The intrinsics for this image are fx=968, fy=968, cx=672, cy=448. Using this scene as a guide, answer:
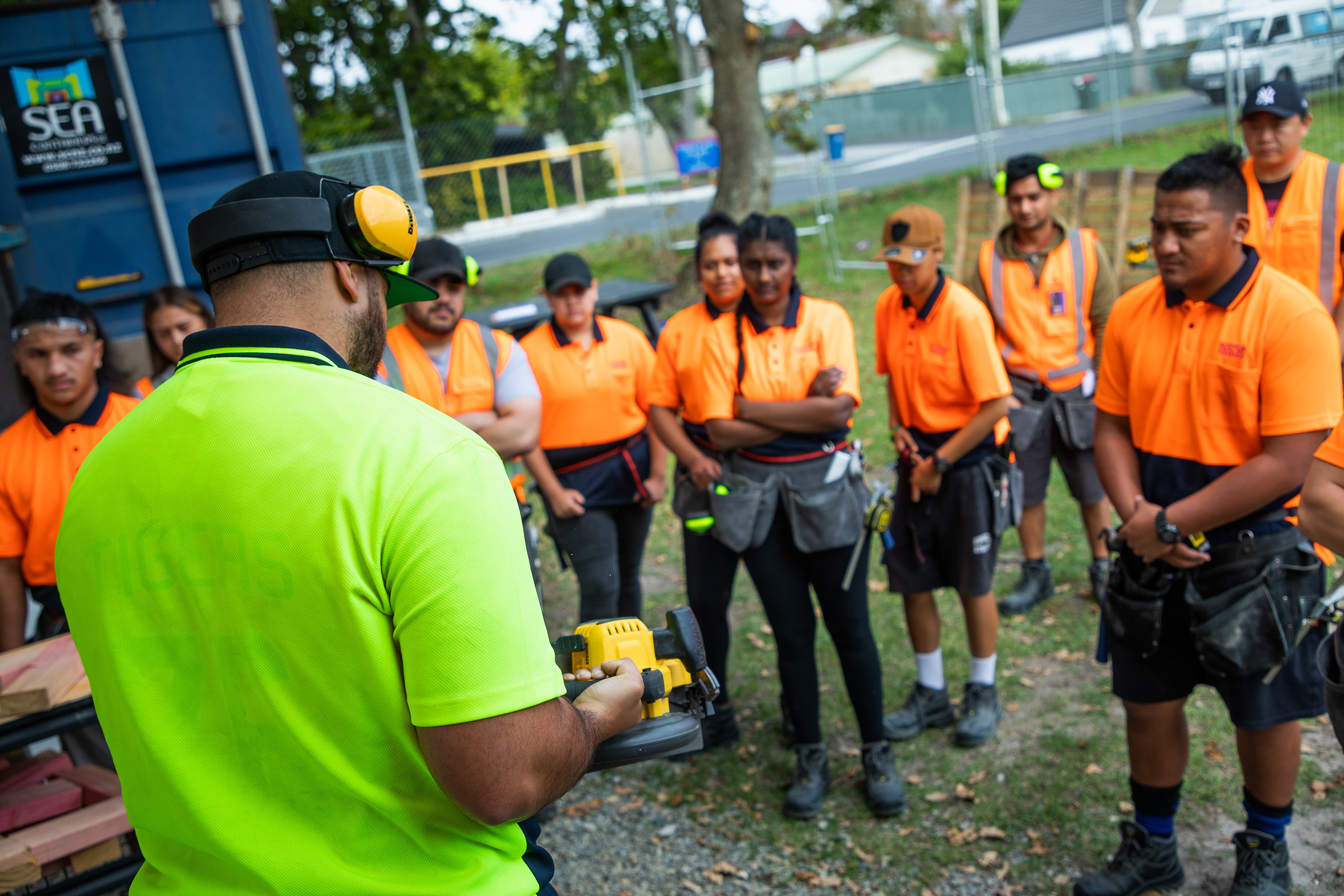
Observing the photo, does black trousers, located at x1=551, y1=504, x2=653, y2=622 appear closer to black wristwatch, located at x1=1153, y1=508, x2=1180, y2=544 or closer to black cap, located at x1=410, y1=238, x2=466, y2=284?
black cap, located at x1=410, y1=238, x2=466, y2=284

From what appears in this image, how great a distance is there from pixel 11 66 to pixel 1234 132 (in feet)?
37.1

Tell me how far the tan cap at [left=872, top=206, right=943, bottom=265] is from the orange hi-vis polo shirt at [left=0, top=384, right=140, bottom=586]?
314 cm

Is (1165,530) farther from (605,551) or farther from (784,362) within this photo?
(605,551)

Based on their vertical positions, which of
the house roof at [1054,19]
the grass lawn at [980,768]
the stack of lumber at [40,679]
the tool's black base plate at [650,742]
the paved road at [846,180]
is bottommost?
the grass lawn at [980,768]

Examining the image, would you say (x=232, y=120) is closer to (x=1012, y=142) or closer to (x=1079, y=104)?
(x=1012, y=142)

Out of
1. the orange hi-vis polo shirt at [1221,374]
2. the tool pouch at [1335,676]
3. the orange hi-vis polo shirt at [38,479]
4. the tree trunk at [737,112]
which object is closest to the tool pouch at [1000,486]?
the orange hi-vis polo shirt at [1221,374]

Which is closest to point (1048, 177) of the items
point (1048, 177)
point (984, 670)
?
point (1048, 177)

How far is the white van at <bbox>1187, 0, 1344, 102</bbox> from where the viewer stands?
945 cm

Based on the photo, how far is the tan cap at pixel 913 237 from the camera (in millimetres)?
4012

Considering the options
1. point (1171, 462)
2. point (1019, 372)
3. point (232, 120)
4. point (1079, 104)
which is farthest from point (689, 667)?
point (1079, 104)

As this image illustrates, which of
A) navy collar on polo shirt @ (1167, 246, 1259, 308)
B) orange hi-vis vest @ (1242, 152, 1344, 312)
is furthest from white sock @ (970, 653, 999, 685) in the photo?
orange hi-vis vest @ (1242, 152, 1344, 312)

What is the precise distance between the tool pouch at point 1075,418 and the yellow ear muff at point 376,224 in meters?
4.13

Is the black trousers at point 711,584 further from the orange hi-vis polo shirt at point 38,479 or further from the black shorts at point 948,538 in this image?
the orange hi-vis polo shirt at point 38,479

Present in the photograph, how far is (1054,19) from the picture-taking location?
4941 centimetres
